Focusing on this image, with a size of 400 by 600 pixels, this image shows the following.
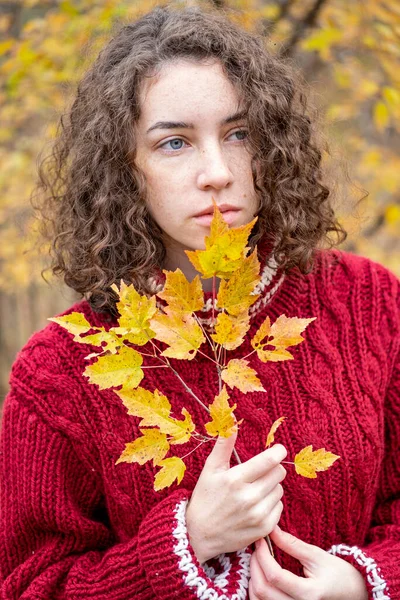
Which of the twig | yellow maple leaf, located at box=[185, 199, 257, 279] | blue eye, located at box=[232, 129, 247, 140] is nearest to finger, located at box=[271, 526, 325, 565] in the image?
yellow maple leaf, located at box=[185, 199, 257, 279]

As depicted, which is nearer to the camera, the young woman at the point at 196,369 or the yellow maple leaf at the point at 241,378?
the yellow maple leaf at the point at 241,378

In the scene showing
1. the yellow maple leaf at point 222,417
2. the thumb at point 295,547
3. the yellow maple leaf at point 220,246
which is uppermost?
the yellow maple leaf at point 220,246

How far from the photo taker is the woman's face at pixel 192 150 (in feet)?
5.15

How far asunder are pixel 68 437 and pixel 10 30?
12.7 ft

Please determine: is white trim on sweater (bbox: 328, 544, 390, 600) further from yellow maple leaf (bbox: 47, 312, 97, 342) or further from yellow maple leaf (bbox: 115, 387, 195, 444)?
yellow maple leaf (bbox: 47, 312, 97, 342)

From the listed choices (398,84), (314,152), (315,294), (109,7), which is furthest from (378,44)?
(315,294)

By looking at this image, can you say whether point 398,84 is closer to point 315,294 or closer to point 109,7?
point 109,7

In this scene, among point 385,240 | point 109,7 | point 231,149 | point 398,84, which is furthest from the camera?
point 385,240

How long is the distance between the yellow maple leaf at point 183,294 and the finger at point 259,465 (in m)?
0.33

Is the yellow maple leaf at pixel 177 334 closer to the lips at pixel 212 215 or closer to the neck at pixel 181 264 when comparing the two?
the lips at pixel 212 215

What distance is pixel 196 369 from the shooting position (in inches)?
68.7

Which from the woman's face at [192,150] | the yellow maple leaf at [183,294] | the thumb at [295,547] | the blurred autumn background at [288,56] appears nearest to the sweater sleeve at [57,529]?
the thumb at [295,547]

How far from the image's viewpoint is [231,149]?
5.39 ft

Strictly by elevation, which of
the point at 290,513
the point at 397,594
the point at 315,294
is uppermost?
the point at 315,294
